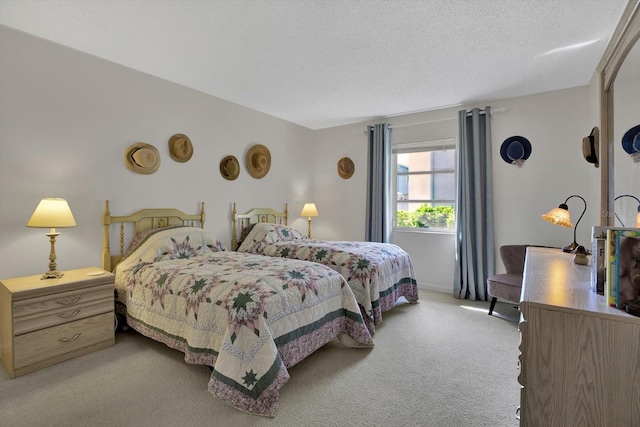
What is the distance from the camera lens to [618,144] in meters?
2.09

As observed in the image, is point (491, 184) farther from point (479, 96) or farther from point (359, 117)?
point (359, 117)

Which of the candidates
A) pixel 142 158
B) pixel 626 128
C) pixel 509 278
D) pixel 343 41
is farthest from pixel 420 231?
pixel 142 158

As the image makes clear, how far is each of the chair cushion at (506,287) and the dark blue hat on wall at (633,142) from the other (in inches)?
63.5

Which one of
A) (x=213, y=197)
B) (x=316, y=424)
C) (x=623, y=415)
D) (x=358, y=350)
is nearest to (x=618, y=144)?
(x=623, y=415)

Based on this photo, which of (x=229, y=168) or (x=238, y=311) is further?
(x=229, y=168)

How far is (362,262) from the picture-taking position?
3.14m

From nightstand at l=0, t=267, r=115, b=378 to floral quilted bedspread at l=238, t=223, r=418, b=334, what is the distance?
170cm

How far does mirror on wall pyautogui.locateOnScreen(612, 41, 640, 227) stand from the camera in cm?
176

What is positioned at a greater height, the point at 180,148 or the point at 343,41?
the point at 343,41

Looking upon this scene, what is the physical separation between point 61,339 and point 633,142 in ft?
13.2

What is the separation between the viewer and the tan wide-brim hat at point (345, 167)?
16.9 feet

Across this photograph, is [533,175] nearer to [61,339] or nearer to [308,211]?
[308,211]

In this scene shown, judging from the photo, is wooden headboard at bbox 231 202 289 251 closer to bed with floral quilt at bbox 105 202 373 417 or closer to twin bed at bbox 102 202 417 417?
twin bed at bbox 102 202 417 417

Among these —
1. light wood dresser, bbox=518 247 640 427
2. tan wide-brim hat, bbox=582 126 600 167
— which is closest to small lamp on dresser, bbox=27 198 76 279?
light wood dresser, bbox=518 247 640 427
